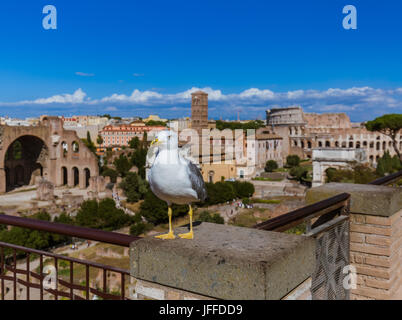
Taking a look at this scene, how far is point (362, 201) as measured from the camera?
272cm

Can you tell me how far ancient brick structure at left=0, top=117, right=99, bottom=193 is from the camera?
27859mm

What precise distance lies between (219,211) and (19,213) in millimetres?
10486

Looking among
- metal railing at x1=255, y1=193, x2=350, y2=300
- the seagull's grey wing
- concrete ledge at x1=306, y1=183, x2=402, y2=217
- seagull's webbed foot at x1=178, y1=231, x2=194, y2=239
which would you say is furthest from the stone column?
seagull's webbed foot at x1=178, y1=231, x2=194, y2=239

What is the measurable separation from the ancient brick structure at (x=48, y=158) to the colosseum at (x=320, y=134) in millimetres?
20909

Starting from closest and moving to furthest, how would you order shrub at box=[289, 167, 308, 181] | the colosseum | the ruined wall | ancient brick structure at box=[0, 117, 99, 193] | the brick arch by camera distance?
ancient brick structure at box=[0, 117, 99, 193] → shrub at box=[289, 167, 308, 181] → the brick arch → the colosseum → the ruined wall

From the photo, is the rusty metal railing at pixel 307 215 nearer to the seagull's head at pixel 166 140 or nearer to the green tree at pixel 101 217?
the seagull's head at pixel 166 140

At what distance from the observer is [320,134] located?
146 feet

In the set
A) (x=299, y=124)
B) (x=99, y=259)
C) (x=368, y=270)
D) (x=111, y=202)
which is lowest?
(x=99, y=259)

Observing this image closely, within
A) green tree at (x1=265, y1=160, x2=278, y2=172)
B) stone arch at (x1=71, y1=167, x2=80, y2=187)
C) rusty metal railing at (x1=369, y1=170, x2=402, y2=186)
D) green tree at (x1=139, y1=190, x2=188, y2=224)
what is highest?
rusty metal railing at (x1=369, y1=170, x2=402, y2=186)

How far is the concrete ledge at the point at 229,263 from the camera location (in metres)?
1.21

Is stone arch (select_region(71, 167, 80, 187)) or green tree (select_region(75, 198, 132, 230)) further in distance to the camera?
stone arch (select_region(71, 167, 80, 187))

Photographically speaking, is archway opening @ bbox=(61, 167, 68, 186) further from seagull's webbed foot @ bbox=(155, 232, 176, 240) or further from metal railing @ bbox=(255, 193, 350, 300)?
seagull's webbed foot @ bbox=(155, 232, 176, 240)
